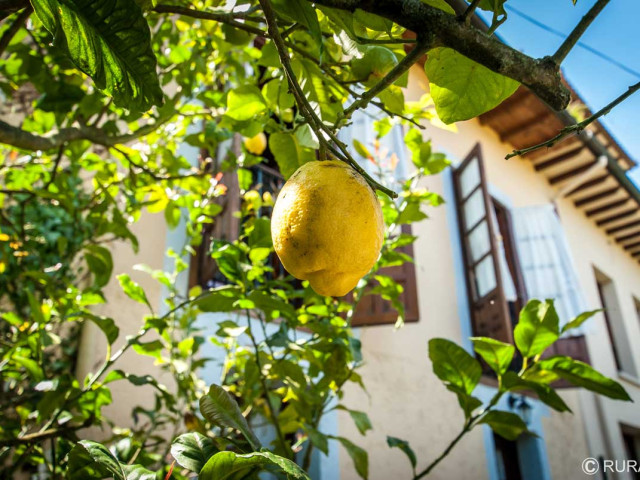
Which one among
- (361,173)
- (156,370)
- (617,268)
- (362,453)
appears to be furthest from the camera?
(617,268)

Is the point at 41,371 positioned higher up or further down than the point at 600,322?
further down

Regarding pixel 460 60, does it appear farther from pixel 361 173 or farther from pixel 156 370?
pixel 156 370

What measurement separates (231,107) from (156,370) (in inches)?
90.8

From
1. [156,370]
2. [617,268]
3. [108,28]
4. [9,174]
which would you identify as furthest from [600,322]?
[108,28]

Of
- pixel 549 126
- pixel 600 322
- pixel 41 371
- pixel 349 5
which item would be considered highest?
pixel 549 126

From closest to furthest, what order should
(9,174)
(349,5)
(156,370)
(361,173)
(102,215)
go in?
(349,5), (361,173), (102,215), (9,174), (156,370)

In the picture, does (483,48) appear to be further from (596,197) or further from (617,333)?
(596,197)

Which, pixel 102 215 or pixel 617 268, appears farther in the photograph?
pixel 617 268

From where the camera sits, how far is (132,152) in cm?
188

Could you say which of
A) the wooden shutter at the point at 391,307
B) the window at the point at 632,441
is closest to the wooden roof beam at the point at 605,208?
the window at the point at 632,441

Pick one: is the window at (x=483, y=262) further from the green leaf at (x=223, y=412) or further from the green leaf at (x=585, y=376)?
the green leaf at (x=223, y=412)

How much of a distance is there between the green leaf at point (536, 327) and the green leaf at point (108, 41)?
85cm

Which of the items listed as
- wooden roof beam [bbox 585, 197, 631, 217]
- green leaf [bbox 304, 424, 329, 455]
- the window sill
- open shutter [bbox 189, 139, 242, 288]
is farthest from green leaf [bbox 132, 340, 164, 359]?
wooden roof beam [bbox 585, 197, 631, 217]

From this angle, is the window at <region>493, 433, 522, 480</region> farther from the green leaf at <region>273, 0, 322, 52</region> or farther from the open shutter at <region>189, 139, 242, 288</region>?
the green leaf at <region>273, 0, 322, 52</region>
